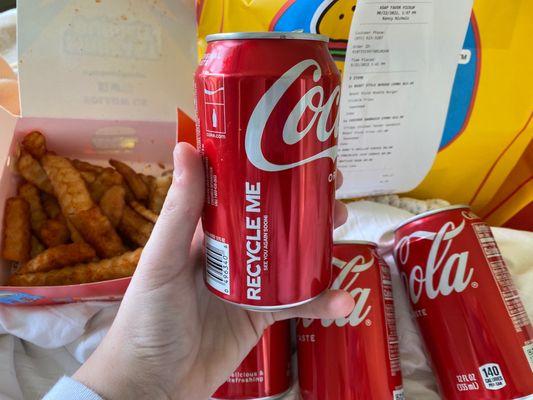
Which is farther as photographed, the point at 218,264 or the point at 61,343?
the point at 61,343

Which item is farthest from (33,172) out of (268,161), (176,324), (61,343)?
(268,161)

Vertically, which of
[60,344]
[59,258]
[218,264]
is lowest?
[60,344]

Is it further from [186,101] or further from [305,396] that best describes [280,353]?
[186,101]

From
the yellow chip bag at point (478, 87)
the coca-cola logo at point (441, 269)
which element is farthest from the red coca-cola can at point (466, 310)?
the yellow chip bag at point (478, 87)

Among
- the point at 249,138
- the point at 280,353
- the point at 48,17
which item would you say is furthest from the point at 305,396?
the point at 48,17

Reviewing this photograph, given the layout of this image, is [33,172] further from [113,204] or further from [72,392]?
[72,392]
